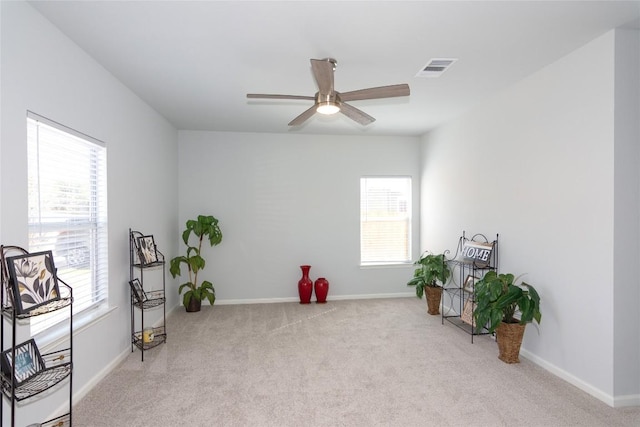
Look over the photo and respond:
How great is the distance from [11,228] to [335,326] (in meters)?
3.44

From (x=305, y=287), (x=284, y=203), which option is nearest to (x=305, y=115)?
(x=284, y=203)

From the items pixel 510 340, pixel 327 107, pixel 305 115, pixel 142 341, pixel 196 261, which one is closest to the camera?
pixel 327 107

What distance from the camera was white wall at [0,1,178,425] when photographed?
2.09 metres

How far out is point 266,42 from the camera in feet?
9.02

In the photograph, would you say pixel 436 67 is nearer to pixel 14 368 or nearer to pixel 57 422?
pixel 14 368

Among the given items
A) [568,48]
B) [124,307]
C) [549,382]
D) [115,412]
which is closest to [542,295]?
[549,382]

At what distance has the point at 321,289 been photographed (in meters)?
5.68

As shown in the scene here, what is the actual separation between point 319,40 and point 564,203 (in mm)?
2440

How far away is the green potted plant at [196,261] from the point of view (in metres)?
5.17

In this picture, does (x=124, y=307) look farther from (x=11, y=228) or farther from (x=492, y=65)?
(x=492, y=65)

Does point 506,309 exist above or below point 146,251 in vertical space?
below

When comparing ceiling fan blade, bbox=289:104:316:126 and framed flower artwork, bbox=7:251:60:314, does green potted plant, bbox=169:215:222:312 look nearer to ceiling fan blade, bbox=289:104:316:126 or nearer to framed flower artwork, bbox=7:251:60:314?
ceiling fan blade, bbox=289:104:316:126

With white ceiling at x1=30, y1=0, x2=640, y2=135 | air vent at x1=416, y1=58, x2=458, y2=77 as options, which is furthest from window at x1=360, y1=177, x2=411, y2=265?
air vent at x1=416, y1=58, x2=458, y2=77

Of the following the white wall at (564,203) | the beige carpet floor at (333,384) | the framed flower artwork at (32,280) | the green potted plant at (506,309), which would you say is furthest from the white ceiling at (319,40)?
the beige carpet floor at (333,384)
